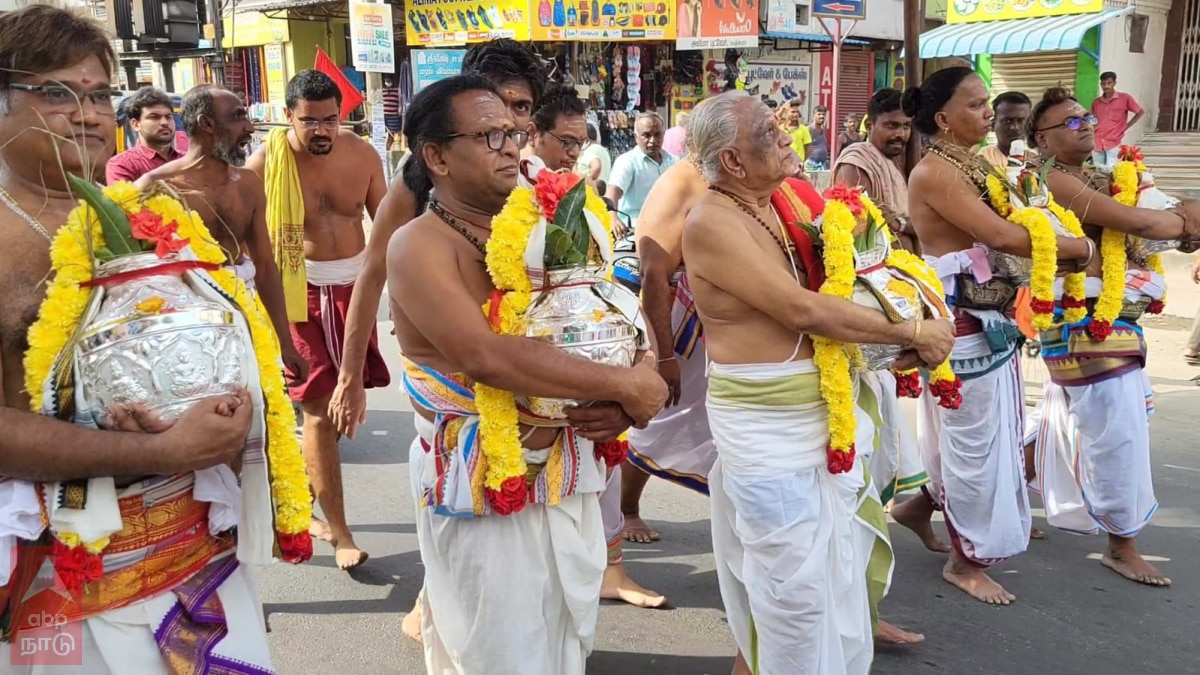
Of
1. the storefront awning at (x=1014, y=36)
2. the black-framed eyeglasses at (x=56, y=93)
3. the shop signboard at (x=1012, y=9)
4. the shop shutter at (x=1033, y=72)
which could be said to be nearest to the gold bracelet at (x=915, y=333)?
the black-framed eyeglasses at (x=56, y=93)

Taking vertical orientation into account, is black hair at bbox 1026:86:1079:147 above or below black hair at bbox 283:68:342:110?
below

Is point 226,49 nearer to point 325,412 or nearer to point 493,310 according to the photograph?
point 325,412

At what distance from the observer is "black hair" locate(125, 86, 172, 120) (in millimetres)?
6172

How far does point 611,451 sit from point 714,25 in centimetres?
1697

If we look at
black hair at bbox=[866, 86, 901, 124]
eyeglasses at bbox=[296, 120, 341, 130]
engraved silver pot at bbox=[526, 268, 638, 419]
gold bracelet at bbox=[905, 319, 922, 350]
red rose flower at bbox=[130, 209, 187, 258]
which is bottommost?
gold bracelet at bbox=[905, 319, 922, 350]

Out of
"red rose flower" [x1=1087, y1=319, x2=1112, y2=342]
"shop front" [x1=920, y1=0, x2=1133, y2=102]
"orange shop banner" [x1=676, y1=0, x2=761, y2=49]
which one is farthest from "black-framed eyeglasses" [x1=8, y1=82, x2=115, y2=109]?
"orange shop banner" [x1=676, y1=0, x2=761, y2=49]

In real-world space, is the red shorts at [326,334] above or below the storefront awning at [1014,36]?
below

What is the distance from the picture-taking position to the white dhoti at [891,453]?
3.62m

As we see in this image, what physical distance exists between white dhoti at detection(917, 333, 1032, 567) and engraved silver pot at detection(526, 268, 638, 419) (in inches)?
84.5

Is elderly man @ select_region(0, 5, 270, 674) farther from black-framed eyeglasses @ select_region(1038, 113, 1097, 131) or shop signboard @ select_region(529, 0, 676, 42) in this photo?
shop signboard @ select_region(529, 0, 676, 42)

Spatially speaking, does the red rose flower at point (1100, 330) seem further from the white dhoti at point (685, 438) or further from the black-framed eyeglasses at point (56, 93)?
the black-framed eyeglasses at point (56, 93)

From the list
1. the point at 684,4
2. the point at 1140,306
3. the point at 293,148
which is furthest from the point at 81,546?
the point at 684,4

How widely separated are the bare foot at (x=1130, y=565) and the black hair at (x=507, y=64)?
3.14 metres

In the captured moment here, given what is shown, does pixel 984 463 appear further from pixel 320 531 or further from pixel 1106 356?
pixel 320 531
